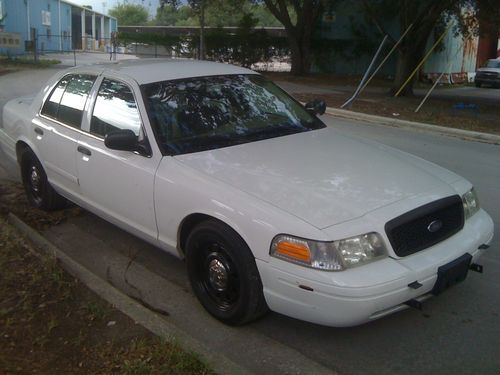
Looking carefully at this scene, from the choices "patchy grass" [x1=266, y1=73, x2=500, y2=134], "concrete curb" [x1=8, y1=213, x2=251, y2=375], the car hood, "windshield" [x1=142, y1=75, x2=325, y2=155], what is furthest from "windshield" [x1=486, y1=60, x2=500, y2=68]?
"concrete curb" [x1=8, y1=213, x2=251, y2=375]

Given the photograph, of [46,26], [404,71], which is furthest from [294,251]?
[46,26]

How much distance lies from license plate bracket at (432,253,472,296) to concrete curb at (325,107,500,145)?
8.03m

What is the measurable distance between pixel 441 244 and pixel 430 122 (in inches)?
379

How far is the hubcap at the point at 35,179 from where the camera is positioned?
5.42 metres

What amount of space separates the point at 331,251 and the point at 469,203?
53.2 inches

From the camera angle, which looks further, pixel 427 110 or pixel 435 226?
pixel 427 110

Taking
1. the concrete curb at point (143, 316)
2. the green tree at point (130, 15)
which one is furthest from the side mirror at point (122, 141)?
the green tree at point (130, 15)

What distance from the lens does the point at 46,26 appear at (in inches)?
1801

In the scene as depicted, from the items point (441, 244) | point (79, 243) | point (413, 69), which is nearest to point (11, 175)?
point (79, 243)

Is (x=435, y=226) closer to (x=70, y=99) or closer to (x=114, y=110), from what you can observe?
(x=114, y=110)

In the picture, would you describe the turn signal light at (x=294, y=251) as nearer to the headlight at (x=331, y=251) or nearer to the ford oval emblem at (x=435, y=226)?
the headlight at (x=331, y=251)

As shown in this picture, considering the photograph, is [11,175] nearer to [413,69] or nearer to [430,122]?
[430,122]

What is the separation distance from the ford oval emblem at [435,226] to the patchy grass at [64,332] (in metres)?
1.52

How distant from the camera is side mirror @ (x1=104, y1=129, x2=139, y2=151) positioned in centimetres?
378
